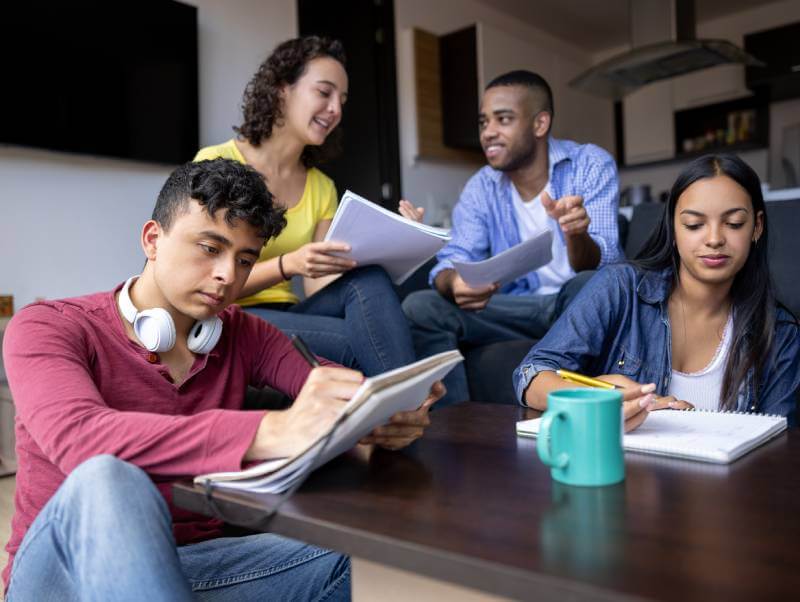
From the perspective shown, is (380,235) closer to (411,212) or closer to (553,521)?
(411,212)

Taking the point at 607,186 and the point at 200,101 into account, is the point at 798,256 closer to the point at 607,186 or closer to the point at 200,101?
the point at 607,186

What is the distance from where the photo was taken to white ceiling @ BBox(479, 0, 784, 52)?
5301 mm

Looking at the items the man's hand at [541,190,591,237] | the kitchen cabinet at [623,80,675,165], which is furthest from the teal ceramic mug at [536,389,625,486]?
the kitchen cabinet at [623,80,675,165]

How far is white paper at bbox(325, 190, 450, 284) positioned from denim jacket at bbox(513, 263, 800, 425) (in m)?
0.36

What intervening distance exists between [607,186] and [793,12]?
4077mm

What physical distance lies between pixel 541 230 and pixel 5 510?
6.00ft

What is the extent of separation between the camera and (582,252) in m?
2.04

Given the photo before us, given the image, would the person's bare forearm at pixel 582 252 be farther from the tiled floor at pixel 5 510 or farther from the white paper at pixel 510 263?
the tiled floor at pixel 5 510

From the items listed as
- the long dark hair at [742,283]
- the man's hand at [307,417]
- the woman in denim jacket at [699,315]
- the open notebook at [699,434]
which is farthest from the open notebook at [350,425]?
the long dark hair at [742,283]

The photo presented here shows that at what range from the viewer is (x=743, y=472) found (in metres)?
0.77

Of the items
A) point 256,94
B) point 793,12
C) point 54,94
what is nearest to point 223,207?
point 256,94

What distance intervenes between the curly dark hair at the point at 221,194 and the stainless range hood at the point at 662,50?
3400 millimetres

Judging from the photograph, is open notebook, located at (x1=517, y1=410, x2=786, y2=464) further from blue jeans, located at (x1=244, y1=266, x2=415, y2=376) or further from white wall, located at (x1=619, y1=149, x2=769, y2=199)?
white wall, located at (x1=619, y1=149, x2=769, y2=199)

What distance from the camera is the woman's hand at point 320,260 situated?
160 cm
